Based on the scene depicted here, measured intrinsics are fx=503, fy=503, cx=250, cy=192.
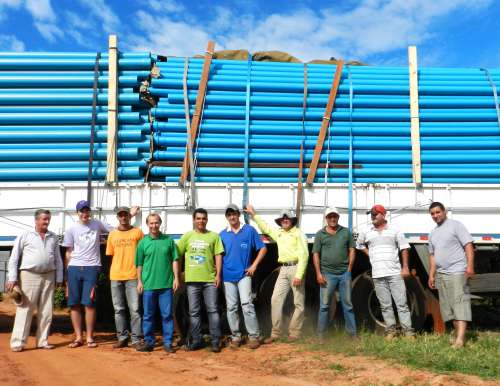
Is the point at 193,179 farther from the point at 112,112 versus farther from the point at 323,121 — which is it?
the point at 323,121

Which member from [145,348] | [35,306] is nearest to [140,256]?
[145,348]

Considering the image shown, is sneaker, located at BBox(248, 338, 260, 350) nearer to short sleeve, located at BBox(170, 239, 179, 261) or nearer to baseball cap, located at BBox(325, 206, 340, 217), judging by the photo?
short sleeve, located at BBox(170, 239, 179, 261)

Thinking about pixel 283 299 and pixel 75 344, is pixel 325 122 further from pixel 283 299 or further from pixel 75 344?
pixel 75 344

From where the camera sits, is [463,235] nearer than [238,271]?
Yes

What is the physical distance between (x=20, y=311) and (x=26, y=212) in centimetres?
120

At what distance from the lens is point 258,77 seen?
6.75m

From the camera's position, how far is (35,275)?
18.7 feet

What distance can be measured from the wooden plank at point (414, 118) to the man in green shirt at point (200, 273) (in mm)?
2733

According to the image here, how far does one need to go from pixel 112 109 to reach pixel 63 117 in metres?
0.65

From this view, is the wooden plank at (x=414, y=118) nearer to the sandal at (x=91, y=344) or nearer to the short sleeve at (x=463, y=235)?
the short sleeve at (x=463, y=235)

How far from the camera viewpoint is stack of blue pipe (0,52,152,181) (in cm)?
629

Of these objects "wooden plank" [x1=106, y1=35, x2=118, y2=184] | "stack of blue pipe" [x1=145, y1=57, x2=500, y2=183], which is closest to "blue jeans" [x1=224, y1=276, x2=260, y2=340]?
"stack of blue pipe" [x1=145, y1=57, x2=500, y2=183]

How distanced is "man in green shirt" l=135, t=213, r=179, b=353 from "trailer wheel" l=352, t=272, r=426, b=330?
2.36 m

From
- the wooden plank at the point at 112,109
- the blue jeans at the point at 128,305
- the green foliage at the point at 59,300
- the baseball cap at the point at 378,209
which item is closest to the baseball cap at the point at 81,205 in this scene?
the wooden plank at the point at 112,109
